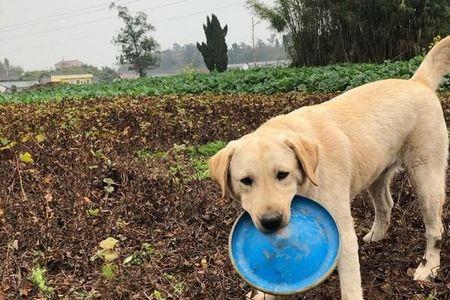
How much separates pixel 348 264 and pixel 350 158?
0.74 meters

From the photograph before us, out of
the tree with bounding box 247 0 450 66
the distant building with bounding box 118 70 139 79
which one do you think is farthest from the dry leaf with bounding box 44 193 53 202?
the distant building with bounding box 118 70 139 79

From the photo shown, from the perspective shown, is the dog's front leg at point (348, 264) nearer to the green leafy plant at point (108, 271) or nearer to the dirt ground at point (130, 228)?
the dirt ground at point (130, 228)

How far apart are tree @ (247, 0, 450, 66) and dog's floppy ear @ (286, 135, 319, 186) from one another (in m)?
26.9

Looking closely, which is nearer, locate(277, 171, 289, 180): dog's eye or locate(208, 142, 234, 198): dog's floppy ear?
locate(277, 171, 289, 180): dog's eye

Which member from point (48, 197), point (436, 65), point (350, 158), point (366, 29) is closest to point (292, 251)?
point (350, 158)

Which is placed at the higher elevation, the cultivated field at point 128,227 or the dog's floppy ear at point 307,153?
the dog's floppy ear at point 307,153

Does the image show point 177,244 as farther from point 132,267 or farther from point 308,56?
point 308,56

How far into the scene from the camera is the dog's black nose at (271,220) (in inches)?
126

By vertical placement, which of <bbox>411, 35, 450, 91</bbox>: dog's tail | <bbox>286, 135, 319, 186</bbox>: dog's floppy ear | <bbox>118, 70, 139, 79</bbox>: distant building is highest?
<bbox>411, 35, 450, 91</bbox>: dog's tail

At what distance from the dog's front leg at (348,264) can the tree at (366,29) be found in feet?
87.7

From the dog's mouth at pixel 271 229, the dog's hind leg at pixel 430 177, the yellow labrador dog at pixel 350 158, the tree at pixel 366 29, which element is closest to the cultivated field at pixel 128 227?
the dog's hind leg at pixel 430 177

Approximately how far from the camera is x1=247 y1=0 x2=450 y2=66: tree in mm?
29938

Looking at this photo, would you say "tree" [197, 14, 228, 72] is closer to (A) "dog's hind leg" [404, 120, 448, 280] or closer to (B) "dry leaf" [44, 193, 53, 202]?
(B) "dry leaf" [44, 193, 53, 202]

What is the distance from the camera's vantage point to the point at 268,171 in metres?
3.37
